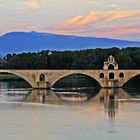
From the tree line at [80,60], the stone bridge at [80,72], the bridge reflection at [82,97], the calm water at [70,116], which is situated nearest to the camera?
the calm water at [70,116]

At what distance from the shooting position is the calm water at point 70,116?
20.5m

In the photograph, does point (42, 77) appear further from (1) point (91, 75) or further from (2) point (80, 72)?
(1) point (91, 75)

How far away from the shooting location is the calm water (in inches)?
806

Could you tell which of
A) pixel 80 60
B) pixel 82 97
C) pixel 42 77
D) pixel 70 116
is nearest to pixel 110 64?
pixel 42 77

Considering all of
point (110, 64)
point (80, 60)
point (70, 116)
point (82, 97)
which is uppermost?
point (80, 60)

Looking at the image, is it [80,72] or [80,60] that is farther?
[80,60]

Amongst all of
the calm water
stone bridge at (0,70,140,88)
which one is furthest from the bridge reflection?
stone bridge at (0,70,140,88)

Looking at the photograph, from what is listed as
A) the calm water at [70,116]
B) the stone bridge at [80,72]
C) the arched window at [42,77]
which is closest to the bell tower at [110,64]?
the stone bridge at [80,72]

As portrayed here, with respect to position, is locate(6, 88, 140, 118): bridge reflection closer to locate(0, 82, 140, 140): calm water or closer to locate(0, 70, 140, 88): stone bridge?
locate(0, 82, 140, 140): calm water

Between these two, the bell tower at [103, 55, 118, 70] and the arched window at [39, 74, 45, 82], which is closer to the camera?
the bell tower at [103, 55, 118, 70]

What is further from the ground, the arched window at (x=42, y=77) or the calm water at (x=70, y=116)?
the arched window at (x=42, y=77)

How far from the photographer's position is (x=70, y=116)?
25.4 meters

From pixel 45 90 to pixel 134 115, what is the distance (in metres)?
17.2

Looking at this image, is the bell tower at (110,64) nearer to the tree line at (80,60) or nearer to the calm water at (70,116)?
the tree line at (80,60)
